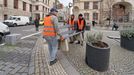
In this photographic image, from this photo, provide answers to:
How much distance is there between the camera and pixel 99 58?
5273 mm

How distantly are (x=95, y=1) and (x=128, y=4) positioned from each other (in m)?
9.33

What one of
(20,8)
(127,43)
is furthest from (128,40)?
(20,8)

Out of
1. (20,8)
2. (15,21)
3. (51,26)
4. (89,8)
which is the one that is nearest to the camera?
(51,26)

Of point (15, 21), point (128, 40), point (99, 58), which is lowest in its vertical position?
point (99, 58)

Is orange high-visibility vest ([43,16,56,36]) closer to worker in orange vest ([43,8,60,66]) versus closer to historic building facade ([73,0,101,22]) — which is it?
worker in orange vest ([43,8,60,66])

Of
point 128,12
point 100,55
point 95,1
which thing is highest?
point 95,1

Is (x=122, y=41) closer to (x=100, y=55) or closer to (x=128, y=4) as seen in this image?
(x=100, y=55)

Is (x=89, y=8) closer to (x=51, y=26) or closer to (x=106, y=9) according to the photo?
(x=106, y=9)

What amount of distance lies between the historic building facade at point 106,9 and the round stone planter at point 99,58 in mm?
39076

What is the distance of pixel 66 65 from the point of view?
572cm

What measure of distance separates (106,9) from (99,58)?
42.5 m

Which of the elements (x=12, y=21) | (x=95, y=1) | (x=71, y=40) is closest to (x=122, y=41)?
(x=71, y=40)

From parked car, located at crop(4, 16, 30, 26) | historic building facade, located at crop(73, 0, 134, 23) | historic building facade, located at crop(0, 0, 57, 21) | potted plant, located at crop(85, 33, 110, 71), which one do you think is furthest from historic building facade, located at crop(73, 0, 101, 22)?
potted plant, located at crop(85, 33, 110, 71)

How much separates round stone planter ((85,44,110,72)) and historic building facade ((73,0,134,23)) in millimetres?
39076
